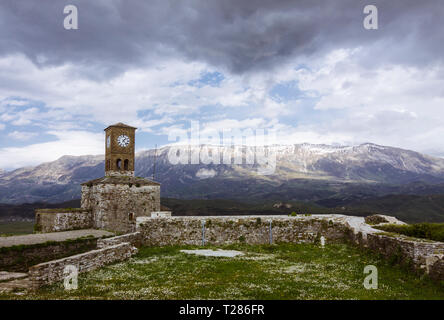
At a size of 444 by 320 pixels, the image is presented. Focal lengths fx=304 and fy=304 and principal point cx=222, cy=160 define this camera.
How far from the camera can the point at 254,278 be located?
15938mm

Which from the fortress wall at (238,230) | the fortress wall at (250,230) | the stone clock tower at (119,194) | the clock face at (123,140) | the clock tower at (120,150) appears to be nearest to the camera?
the fortress wall at (250,230)

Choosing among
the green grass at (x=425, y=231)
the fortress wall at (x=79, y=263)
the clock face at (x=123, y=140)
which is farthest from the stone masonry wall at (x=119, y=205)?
the green grass at (x=425, y=231)

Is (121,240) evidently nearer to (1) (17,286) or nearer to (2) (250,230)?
(1) (17,286)

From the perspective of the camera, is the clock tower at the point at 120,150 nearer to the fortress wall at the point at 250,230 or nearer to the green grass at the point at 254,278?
the fortress wall at the point at 250,230

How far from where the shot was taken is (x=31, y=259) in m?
28.1

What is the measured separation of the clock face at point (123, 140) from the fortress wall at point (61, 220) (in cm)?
1240

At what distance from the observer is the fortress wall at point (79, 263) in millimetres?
16141

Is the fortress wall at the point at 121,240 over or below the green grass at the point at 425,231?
below

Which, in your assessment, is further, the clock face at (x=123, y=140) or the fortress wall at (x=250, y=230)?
the clock face at (x=123, y=140)

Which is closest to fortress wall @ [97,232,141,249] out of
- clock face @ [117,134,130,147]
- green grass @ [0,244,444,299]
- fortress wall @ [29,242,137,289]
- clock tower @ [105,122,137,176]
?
fortress wall @ [29,242,137,289]

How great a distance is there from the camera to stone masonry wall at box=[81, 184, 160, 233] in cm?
4534

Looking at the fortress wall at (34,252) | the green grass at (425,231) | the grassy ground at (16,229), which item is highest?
the green grass at (425,231)

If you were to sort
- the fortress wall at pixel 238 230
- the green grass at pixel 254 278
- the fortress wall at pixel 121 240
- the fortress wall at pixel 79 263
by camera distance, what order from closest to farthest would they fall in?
the green grass at pixel 254 278 → the fortress wall at pixel 79 263 → the fortress wall at pixel 121 240 → the fortress wall at pixel 238 230
